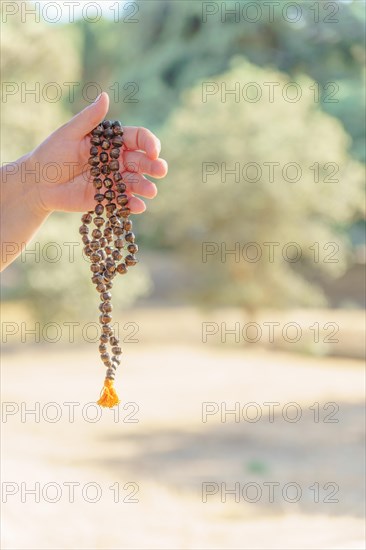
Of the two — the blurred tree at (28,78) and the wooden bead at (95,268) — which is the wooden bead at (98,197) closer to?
the wooden bead at (95,268)

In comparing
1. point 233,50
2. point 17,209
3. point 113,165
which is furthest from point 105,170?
point 233,50

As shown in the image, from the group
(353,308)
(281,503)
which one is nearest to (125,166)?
(281,503)

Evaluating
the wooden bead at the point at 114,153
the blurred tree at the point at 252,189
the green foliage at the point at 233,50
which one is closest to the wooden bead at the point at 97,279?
the wooden bead at the point at 114,153

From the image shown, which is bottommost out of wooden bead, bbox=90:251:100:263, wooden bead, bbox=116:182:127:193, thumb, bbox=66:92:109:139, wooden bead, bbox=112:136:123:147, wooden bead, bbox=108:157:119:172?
wooden bead, bbox=90:251:100:263

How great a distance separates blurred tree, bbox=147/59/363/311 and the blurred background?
2 cm

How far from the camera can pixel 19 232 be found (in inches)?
60.0

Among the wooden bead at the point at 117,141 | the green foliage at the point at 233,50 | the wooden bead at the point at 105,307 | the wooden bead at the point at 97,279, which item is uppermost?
the green foliage at the point at 233,50

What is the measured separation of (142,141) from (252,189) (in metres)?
4.55

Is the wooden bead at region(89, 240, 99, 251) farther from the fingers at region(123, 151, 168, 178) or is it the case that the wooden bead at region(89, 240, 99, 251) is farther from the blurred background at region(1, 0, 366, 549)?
the blurred background at region(1, 0, 366, 549)

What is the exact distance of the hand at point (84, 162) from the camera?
54.5 inches

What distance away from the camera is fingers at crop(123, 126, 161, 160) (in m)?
1.38

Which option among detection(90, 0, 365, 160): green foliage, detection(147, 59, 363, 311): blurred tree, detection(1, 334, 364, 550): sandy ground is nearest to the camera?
detection(1, 334, 364, 550): sandy ground

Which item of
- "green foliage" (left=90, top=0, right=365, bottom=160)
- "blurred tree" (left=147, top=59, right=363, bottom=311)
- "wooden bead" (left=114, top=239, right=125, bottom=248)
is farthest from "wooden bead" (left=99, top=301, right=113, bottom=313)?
"green foliage" (left=90, top=0, right=365, bottom=160)

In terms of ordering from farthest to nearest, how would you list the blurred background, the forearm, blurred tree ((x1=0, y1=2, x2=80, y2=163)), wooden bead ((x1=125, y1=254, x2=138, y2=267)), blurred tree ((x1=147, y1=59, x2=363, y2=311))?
1. blurred tree ((x1=147, y1=59, x2=363, y2=311))
2. blurred tree ((x1=0, y1=2, x2=80, y2=163))
3. the blurred background
4. the forearm
5. wooden bead ((x1=125, y1=254, x2=138, y2=267))
